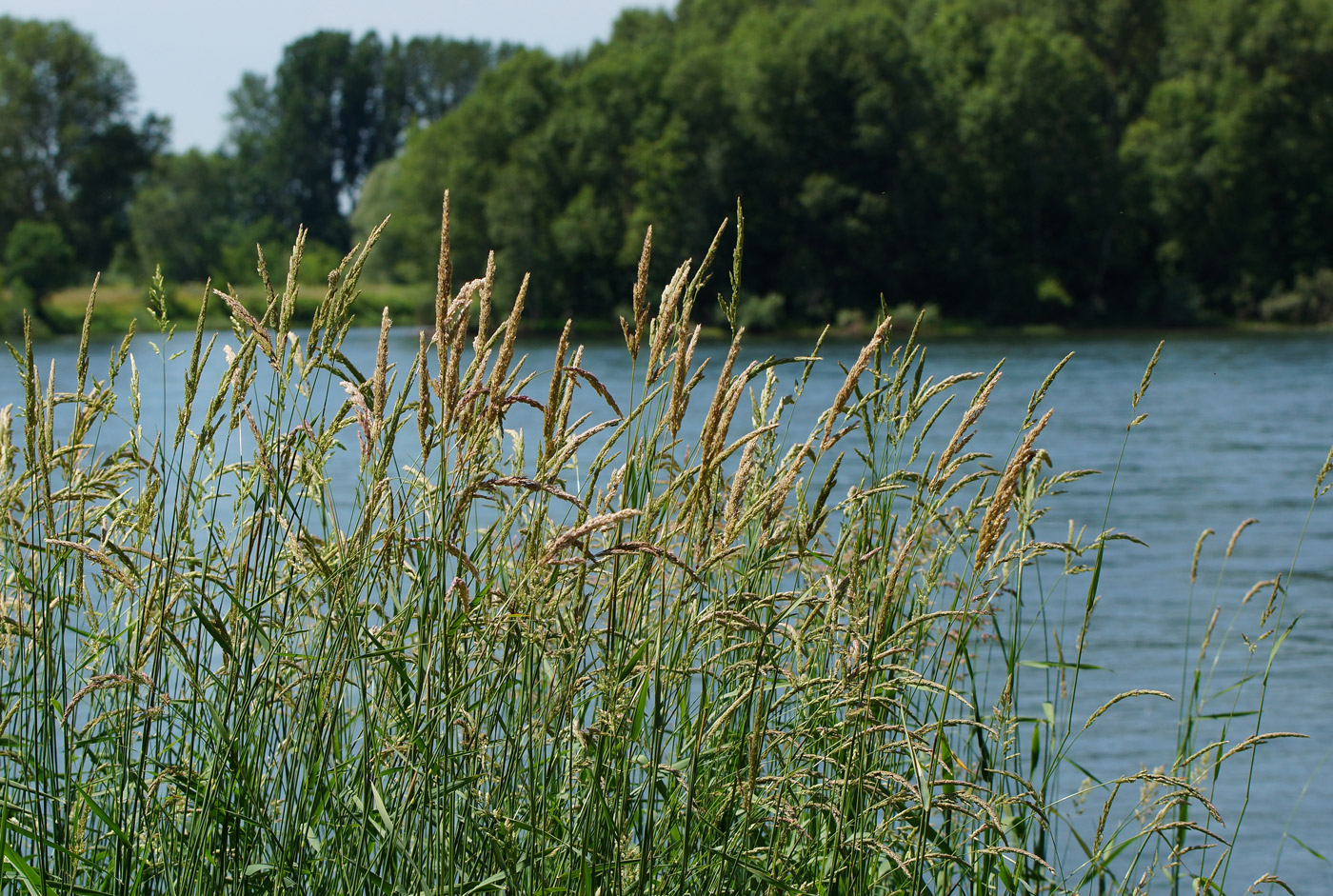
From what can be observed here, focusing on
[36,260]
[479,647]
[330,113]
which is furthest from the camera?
[330,113]

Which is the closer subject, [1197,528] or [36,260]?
[1197,528]

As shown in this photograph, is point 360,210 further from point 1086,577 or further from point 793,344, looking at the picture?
point 1086,577

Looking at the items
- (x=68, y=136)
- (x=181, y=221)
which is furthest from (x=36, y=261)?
(x=181, y=221)

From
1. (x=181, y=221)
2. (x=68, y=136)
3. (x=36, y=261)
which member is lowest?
(x=36, y=261)

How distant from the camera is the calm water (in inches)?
310

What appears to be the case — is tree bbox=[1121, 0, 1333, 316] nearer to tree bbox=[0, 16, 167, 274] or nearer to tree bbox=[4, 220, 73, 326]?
tree bbox=[4, 220, 73, 326]

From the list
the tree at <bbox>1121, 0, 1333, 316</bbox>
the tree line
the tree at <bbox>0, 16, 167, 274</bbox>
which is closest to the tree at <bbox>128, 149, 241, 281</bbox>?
the tree at <bbox>0, 16, 167, 274</bbox>

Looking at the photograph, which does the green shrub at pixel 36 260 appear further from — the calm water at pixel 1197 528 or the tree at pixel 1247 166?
the tree at pixel 1247 166

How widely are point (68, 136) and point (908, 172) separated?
4258 cm

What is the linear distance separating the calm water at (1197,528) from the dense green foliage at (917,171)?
2088 cm

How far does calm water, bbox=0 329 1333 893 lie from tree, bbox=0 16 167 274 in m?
32.5

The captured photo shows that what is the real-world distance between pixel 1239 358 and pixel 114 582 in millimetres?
41070

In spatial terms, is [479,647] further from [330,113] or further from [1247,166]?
[330,113]

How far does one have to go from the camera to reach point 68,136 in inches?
2559
